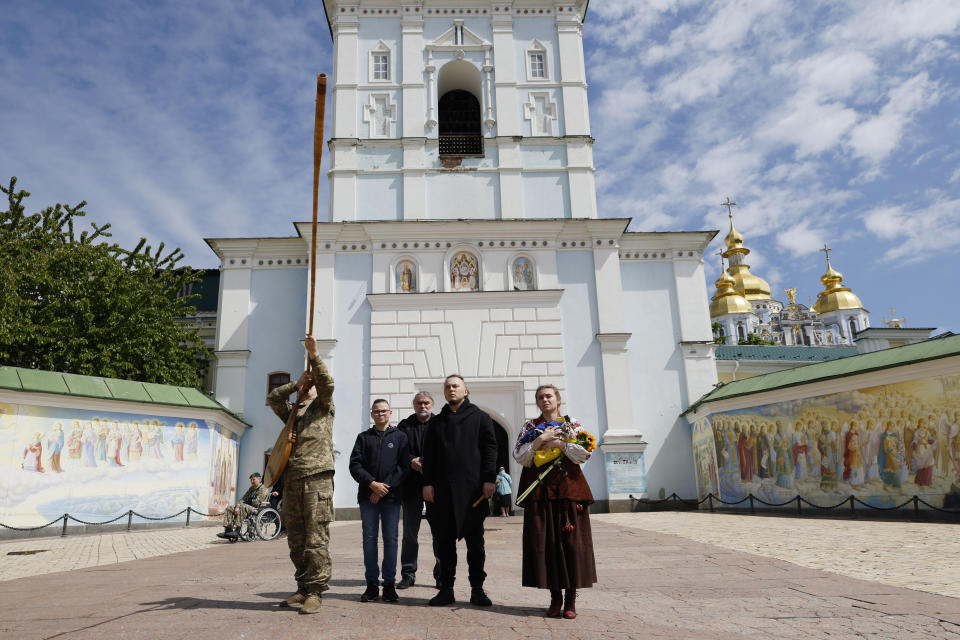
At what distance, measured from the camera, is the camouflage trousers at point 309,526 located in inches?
198

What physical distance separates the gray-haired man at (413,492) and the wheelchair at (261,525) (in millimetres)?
6797

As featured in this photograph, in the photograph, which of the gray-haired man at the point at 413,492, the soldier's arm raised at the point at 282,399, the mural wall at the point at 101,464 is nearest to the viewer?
the soldier's arm raised at the point at 282,399

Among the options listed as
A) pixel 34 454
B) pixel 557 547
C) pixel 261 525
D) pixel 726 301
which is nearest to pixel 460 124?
pixel 261 525

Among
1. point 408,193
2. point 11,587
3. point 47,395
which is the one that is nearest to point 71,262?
point 47,395

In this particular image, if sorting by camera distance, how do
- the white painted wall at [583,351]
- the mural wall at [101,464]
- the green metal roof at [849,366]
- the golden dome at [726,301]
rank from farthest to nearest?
the golden dome at [726,301]
the white painted wall at [583,351]
the mural wall at [101,464]
the green metal roof at [849,366]

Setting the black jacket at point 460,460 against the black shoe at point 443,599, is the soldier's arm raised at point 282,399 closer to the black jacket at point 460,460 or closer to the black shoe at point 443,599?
the black jacket at point 460,460

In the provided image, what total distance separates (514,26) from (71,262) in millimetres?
15958

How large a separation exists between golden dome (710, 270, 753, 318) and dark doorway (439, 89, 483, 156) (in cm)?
4998

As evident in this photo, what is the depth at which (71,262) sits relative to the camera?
21328 mm

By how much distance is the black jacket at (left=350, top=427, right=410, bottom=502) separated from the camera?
229 inches

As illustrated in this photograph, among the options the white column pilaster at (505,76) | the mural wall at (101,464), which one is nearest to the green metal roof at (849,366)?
the white column pilaster at (505,76)

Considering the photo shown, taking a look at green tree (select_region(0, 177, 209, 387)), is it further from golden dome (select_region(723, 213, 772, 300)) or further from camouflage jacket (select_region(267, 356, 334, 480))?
golden dome (select_region(723, 213, 772, 300))

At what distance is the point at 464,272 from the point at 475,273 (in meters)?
0.33

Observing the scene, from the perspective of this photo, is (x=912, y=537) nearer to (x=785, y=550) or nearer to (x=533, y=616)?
(x=785, y=550)
